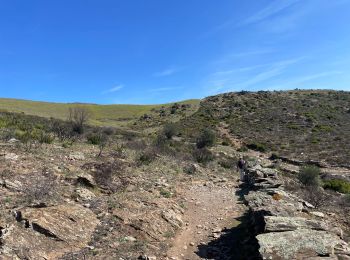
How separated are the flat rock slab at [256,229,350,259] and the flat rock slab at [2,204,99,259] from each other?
15.3 ft

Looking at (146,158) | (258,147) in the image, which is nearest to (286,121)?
(258,147)

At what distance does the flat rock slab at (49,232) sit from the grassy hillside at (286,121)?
1104 inches

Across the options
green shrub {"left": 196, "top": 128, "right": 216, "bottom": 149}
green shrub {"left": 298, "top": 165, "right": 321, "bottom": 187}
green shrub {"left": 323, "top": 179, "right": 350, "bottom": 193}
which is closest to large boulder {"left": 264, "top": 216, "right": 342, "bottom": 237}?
green shrub {"left": 298, "top": 165, "right": 321, "bottom": 187}

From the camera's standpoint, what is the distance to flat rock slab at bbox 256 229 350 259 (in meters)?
8.02

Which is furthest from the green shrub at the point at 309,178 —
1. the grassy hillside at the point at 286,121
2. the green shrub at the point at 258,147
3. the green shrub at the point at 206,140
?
the green shrub at the point at 258,147

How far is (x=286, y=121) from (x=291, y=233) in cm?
5134

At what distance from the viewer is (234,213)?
13.9 metres

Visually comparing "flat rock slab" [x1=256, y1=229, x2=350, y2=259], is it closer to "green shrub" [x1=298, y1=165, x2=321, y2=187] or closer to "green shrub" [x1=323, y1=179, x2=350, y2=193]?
"green shrub" [x1=298, y1=165, x2=321, y2=187]

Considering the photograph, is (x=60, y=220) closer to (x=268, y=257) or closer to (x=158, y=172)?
(x=268, y=257)

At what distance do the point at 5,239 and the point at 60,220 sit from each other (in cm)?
165

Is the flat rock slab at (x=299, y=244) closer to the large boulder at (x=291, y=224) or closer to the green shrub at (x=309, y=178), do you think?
the large boulder at (x=291, y=224)

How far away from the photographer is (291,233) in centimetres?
885

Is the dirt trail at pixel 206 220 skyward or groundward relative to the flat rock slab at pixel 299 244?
groundward

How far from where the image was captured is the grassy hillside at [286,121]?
4098 cm
